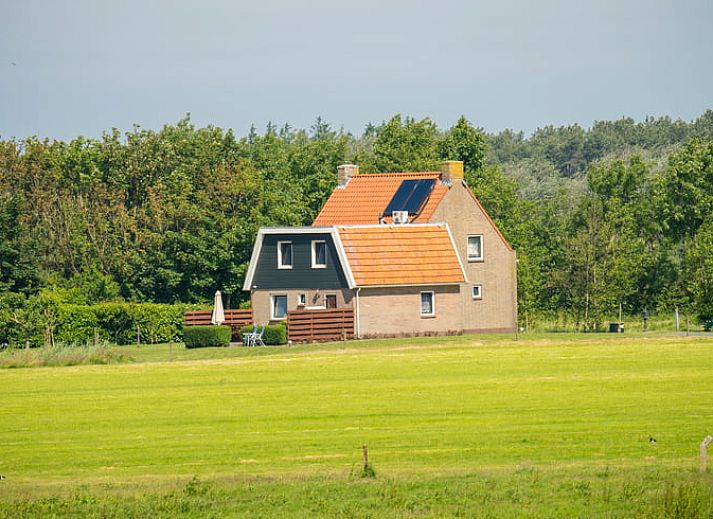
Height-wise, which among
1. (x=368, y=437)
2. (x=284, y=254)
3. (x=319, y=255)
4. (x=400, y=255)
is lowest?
(x=368, y=437)

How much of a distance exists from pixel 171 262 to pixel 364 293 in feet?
57.2

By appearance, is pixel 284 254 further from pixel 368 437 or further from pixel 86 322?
pixel 368 437

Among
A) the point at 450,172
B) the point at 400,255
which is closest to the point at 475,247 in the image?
the point at 450,172

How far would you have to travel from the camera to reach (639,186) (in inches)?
3597

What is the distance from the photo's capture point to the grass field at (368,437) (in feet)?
71.5

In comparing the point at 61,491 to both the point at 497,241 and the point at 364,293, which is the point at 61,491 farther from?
the point at 497,241

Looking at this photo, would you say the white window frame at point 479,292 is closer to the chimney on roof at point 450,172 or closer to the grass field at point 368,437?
the chimney on roof at point 450,172

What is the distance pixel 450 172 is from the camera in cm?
7138

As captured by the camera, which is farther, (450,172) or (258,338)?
(450,172)

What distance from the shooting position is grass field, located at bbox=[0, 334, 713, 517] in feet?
71.5

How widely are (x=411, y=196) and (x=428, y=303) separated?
29.3ft

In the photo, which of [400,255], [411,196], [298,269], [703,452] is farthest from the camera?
[411,196]

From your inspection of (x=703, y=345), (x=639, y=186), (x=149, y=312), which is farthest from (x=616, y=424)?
(x=639, y=186)

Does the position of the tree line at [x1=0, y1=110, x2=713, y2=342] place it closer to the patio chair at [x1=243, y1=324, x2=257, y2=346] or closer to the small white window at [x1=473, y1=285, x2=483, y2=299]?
the small white window at [x1=473, y1=285, x2=483, y2=299]
